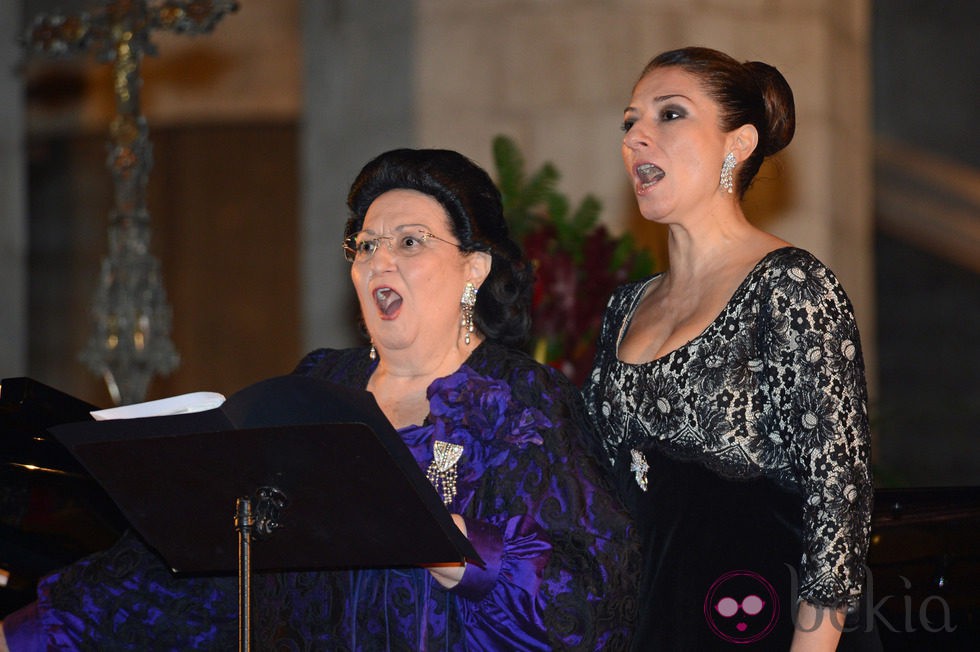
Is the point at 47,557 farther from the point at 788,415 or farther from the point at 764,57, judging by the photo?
the point at 764,57

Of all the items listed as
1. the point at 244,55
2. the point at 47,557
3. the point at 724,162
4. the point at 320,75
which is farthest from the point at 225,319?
the point at 724,162

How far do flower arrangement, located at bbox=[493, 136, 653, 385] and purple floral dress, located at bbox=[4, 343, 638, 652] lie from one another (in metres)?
1.80

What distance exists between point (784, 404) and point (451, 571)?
74 cm

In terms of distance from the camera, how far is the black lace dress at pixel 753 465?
271cm

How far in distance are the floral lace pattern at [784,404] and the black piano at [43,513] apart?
1.26 metres

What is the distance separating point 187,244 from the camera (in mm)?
9094

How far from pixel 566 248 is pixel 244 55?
4393mm

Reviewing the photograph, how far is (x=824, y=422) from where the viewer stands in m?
2.71

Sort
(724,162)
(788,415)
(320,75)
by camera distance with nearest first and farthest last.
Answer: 1. (788,415)
2. (724,162)
3. (320,75)

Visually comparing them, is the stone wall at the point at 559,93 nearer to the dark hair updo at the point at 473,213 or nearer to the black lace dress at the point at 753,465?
the dark hair updo at the point at 473,213

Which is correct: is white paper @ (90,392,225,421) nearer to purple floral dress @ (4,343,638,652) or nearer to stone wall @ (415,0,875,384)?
purple floral dress @ (4,343,638,652)

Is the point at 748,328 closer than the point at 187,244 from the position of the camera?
Yes

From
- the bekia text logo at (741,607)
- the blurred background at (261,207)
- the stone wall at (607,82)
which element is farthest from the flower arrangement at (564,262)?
the blurred background at (261,207)

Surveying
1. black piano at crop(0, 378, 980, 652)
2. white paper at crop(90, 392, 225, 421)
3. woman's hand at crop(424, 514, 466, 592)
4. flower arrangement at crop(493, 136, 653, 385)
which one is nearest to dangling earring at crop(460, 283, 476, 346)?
woman's hand at crop(424, 514, 466, 592)
